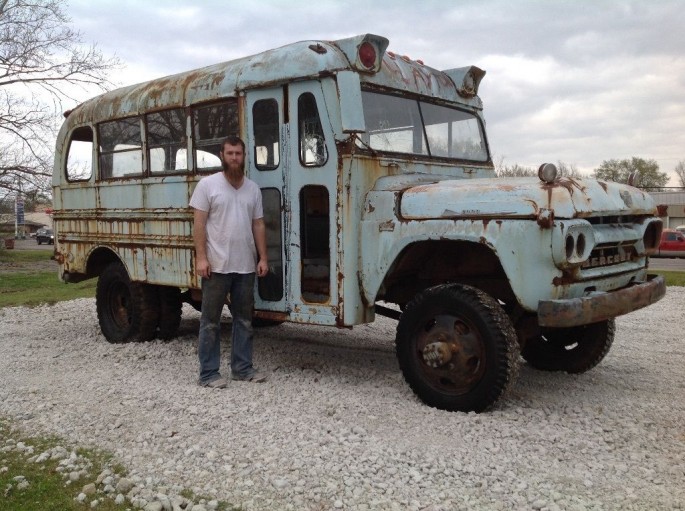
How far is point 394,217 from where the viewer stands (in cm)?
498

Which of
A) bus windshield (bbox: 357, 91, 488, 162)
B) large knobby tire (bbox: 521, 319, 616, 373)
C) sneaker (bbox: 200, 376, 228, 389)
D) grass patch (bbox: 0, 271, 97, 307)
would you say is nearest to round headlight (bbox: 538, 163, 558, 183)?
bus windshield (bbox: 357, 91, 488, 162)

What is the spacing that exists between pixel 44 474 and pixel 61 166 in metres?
5.30

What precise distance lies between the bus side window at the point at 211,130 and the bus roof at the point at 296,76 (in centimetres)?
11

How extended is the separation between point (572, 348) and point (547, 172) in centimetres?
212

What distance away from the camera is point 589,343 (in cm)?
570

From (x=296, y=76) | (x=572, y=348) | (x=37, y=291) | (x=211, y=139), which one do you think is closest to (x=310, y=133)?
(x=296, y=76)

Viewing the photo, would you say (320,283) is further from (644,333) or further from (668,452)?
(644,333)

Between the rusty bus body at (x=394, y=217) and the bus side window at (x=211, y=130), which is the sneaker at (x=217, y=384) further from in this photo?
the bus side window at (x=211, y=130)

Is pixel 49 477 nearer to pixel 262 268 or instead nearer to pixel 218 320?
pixel 218 320

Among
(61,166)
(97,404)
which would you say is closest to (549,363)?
(97,404)

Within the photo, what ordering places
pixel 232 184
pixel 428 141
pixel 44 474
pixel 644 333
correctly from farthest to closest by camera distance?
1. pixel 644 333
2. pixel 428 141
3. pixel 232 184
4. pixel 44 474

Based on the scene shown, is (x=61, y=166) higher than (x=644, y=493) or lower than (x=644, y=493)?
higher

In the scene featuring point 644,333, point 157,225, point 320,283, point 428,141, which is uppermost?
point 428,141

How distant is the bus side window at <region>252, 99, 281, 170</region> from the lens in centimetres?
565
